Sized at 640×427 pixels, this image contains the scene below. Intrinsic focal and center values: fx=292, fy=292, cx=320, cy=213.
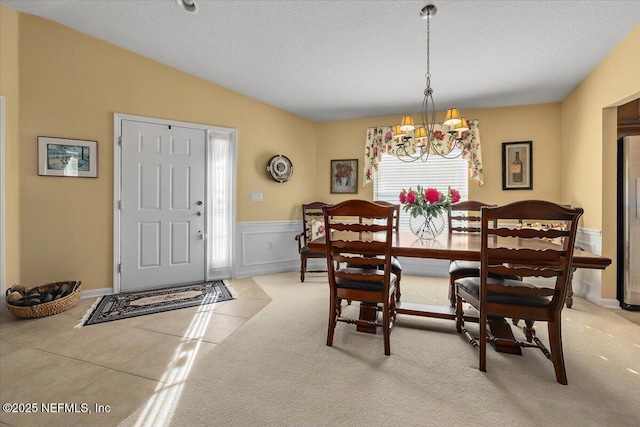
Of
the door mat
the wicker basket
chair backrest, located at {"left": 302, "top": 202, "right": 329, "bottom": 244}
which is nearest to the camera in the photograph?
the wicker basket

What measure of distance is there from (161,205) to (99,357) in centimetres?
199

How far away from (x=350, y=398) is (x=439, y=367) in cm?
65

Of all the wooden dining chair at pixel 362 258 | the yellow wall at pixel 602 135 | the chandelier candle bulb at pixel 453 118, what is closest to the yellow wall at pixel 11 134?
the wooden dining chair at pixel 362 258

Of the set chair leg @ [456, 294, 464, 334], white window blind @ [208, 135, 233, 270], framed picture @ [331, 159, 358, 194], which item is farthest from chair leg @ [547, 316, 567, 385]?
white window blind @ [208, 135, 233, 270]

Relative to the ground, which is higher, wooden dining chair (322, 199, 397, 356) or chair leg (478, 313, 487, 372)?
wooden dining chair (322, 199, 397, 356)

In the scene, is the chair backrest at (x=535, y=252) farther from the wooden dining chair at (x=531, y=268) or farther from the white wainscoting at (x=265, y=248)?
the white wainscoting at (x=265, y=248)

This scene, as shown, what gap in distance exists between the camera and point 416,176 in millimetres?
4438

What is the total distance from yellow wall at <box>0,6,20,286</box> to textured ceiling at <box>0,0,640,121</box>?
238 mm

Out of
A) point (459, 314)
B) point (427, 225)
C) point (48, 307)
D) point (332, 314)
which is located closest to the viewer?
point (332, 314)

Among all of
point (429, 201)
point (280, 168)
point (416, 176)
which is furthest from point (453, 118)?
point (280, 168)

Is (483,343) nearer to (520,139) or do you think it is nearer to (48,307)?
(520,139)

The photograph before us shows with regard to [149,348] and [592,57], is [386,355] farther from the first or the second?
[592,57]

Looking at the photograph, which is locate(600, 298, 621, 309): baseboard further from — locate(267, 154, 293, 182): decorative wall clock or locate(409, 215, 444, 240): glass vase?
locate(267, 154, 293, 182): decorative wall clock

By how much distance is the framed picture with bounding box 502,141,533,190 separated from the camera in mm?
3951
